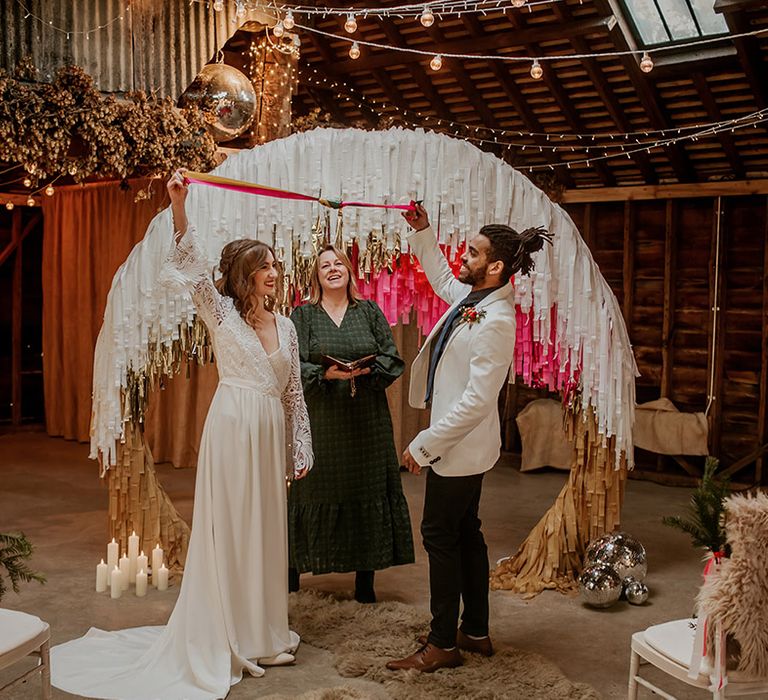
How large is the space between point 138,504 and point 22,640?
1.82 meters

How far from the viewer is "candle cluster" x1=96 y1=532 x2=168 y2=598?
4.07 metres

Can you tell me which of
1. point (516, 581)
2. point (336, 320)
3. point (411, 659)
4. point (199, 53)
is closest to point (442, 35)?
point (199, 53)

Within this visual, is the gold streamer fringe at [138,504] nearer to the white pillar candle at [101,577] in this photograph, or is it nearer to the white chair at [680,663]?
the white pillar candle at [101,577]

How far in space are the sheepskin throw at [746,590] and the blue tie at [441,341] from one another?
47.0 inches

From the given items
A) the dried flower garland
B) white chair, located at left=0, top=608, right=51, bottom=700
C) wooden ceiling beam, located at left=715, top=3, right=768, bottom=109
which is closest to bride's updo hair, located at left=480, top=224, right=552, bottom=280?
white chair, located at left=0, top=608, right=51, bottom=700

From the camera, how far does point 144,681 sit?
119 inches

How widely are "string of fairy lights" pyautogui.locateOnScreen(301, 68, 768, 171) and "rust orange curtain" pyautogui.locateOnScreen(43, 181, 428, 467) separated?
1644 millimetres

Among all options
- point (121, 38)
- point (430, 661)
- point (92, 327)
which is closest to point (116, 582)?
point (430, 661)

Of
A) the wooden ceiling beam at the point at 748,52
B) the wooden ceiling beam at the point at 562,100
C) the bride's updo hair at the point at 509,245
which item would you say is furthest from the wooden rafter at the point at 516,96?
the bride's updo hair at the point at 509,245

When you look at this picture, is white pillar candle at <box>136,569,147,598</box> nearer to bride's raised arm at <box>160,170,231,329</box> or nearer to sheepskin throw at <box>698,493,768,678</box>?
bride's raised arm at <box>160,170,231,329</box>

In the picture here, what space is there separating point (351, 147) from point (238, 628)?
6.71ft

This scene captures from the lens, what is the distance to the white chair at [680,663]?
7.63 feet

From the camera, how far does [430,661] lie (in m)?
3.22

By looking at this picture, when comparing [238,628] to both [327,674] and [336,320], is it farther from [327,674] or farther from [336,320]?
[336,320]
